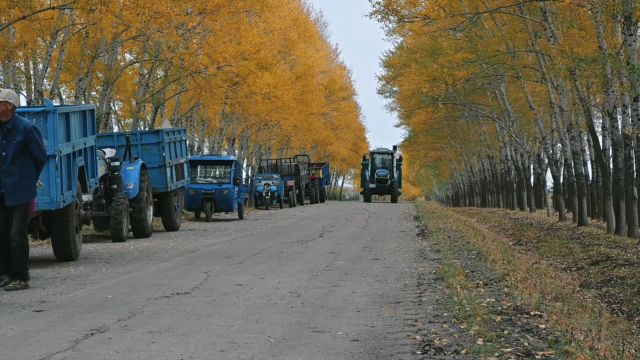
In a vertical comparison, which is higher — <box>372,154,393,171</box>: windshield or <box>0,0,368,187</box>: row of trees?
<box>0,0,368,187</box>: row of trees

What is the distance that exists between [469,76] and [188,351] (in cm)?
2313

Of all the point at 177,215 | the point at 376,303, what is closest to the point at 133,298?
the point at 376,303

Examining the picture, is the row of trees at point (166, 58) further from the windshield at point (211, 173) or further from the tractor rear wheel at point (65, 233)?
the tractor rear wheel at point (65, 233)

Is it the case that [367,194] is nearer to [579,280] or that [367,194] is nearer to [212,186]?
[212,186]

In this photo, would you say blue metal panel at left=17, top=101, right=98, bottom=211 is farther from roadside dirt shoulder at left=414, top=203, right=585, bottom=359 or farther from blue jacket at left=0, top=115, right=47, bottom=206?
roadside dirt shoulder at left=414, top=203, right=585, bottom=359

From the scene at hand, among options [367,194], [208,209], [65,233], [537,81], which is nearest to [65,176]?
[65,233]

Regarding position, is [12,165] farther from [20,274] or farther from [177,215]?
[177,215]

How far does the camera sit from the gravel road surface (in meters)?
7.48

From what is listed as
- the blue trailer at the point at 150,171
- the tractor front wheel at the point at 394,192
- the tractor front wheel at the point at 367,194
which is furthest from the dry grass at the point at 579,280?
the tractor front wheel at the point at 367,194

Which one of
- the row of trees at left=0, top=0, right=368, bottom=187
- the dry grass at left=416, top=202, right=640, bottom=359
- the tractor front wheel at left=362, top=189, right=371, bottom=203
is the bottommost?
the dry grass at left=416, top=202, right=640, bottom=359

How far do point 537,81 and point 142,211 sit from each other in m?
13.0

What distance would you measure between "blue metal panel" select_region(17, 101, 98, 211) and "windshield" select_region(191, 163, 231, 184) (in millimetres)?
14448

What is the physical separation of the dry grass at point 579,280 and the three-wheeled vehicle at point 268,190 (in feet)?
63.9

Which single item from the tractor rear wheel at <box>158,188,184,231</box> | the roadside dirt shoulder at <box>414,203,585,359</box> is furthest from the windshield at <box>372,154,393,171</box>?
the roadside dirt shoulder at <box>414,203,585,359</box>
